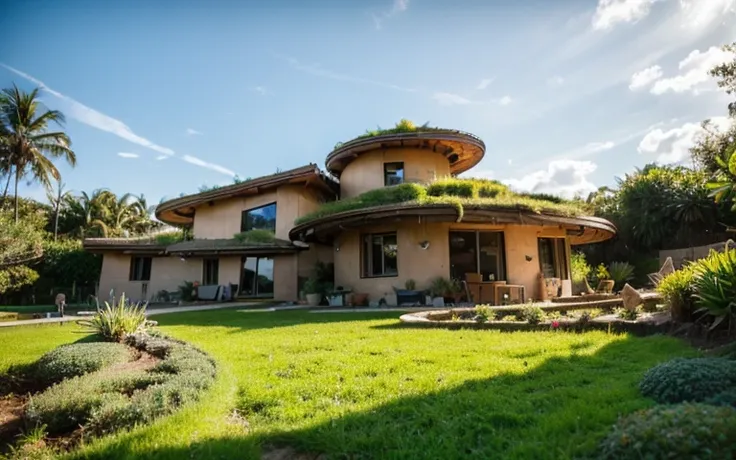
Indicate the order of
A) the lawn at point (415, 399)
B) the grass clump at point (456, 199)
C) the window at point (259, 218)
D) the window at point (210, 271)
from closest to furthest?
the lawn at point (415, 399), the grass clump at point (456, 199), the window at point (259, 218), the window at point (210, 271)

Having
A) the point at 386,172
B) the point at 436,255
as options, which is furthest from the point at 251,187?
the point at 436,255

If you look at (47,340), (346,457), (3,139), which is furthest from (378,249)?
(3,139)

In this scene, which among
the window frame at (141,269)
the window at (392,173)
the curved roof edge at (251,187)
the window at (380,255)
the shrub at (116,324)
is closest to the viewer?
the shrub at (116,324)

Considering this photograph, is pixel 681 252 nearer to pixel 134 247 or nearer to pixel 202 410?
pixel 202 410

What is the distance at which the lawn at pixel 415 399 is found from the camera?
3.05 meters

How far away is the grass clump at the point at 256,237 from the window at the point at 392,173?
6046 mm

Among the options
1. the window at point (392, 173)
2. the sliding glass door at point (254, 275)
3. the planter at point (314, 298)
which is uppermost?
the window at point (392, 173)

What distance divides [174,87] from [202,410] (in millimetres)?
12162

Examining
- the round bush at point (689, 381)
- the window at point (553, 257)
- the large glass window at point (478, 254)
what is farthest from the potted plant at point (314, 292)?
the round bush at point (689, 381)

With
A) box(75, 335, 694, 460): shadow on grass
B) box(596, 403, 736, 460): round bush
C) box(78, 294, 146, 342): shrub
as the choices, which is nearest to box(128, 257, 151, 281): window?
box(78, 294, 146, 342): shrub

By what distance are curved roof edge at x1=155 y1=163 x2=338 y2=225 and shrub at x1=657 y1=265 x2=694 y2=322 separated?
15.1 meters

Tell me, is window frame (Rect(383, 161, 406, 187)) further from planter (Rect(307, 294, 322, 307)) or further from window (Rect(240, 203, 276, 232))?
window (Rect(240, 203, 276, 232))

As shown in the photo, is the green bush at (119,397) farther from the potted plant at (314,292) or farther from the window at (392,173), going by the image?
the window at (392,173)

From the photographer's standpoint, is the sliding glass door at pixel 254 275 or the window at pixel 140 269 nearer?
the sliding glass door at pixel 254 275
